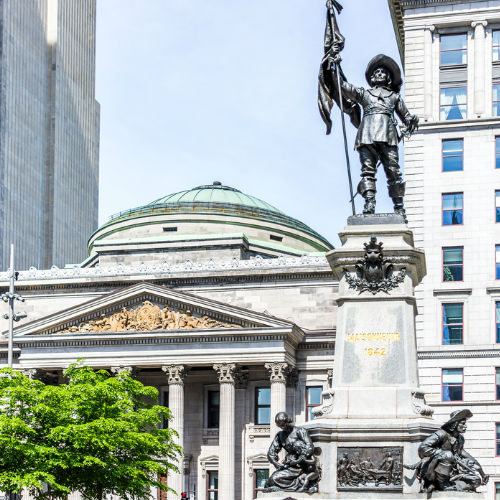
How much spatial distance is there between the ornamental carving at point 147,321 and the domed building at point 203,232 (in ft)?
40.3

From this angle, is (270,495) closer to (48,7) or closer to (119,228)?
(119,228)

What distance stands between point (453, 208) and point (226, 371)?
1700 centimetres

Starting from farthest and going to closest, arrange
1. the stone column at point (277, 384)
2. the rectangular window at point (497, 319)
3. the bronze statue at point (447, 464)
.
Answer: the stone column at point (277, 384) < the rectangular window at point (497, 319) < the bronze statue at point (447, 464)

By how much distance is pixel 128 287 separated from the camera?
76.0m

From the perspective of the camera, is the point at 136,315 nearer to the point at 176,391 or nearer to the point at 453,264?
the point at 176,391

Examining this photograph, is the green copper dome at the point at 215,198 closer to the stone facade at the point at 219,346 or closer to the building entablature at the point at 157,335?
the stone facade at the point at 219,346

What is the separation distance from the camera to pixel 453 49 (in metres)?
66.4

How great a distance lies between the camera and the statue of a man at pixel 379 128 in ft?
71.5

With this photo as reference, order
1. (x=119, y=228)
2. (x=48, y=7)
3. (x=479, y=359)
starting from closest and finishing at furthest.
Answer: (x=479, y=359)
(x=119, y=228)
(x=48, y=7)

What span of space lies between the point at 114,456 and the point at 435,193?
78.0 feet

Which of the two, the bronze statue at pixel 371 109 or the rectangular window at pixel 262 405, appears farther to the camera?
→ the rectangular window at pixel 262 405

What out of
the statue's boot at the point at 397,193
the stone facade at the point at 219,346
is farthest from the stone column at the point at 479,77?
the statue's boot at the point at 397,193

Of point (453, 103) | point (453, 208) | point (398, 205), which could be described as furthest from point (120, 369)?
point (398, 205)

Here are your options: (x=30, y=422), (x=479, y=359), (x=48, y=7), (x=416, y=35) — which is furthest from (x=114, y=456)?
(x=48, y=7)
